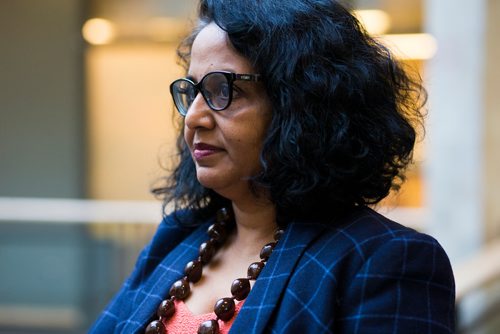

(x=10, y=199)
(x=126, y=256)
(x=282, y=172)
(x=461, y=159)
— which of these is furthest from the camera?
(x=10, y=199)

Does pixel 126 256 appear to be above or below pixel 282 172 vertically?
below

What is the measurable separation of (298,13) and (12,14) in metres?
7.43

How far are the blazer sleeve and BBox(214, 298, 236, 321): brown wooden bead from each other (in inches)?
12.8

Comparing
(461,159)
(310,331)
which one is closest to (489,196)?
(461,159)

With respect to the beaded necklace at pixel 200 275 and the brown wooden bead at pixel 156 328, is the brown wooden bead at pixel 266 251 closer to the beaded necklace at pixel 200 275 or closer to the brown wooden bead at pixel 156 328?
the beaded necklace at pixel 200 275

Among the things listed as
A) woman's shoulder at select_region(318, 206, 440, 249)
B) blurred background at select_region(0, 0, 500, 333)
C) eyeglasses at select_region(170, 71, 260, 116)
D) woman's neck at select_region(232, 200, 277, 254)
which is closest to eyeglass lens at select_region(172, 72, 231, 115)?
eyeglasses at select_region(170, 71, 260, 116)

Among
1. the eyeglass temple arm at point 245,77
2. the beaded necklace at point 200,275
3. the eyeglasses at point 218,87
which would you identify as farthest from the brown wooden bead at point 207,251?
the eyeglass temple arm at point 245,77

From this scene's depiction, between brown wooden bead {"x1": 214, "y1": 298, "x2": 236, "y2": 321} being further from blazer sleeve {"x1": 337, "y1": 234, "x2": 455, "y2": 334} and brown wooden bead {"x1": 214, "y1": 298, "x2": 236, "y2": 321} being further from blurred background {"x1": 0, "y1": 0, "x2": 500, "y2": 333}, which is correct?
blurred background {"x1": 0, "y1": 0, "x2": 500, "y2": 333}

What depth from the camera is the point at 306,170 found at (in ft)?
7.24

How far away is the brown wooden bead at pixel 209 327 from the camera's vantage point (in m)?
2.28

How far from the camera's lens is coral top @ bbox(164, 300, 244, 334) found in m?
2.30

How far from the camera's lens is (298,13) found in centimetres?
227

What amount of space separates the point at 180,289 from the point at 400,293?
0.69 metres

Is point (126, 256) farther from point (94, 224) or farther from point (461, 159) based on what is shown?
point (461, 159)
